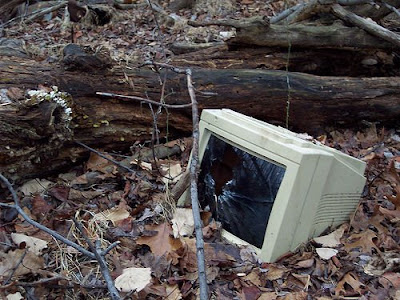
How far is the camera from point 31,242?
9.52ft

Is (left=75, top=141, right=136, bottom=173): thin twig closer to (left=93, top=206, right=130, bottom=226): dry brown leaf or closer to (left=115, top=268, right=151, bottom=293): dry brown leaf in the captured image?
(left=93, top=206, right=130, bottom=226): dry brown leaf

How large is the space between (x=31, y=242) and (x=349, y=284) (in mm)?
1809

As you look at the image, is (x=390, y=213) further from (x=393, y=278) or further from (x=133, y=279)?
(x=133, y=279)

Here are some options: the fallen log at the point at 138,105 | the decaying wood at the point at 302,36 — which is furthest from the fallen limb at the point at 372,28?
the fallen log at the point at 138,105

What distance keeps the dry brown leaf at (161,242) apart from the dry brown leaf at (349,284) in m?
0.90

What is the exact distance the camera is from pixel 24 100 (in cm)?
338

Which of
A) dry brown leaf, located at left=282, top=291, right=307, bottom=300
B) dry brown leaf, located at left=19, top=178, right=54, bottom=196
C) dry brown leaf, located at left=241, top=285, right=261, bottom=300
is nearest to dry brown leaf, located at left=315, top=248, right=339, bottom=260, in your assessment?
dry brown leaf, located at left=282, top=291, right=307, bottom=300

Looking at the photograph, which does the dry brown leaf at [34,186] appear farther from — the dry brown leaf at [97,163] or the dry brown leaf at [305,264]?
the dry brown leaf at [305,264]

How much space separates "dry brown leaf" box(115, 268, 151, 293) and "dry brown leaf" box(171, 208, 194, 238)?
0.40 meters

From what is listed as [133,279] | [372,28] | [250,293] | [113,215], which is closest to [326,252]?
[250,293]

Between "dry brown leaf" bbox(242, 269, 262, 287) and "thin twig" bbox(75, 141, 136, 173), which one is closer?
"dry brown leaf" bbox(242, 269, 262, 287)

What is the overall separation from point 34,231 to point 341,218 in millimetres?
1928

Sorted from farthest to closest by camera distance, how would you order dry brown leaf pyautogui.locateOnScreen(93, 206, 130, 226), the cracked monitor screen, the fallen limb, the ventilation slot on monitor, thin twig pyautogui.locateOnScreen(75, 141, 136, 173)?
1. the fallen limb
2. thin twig pyautogui.locateOnScreen(75, 141, 136, 173)
3. dry brown leaf pyautogui.locateOnScreen(93, 206, 130, 226)
4. the ventilation slot on monitor
5. the cracked monitor screen

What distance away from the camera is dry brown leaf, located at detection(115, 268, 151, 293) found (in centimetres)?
253
